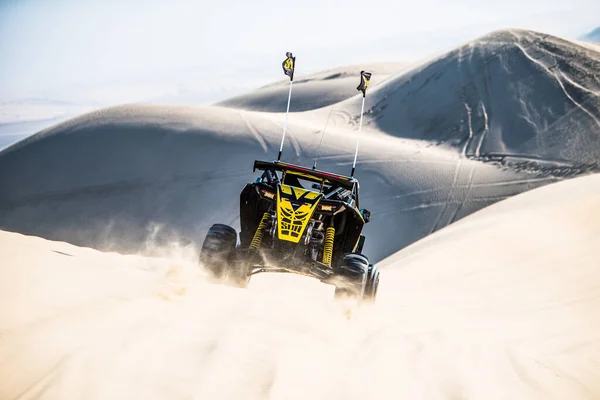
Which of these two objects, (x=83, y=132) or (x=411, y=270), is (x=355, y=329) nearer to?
(x=411, y=270)

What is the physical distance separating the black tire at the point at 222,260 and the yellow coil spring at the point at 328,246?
3.05ft

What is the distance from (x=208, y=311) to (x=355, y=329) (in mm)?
1185

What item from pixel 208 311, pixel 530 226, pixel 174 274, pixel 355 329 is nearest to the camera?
pixel 208 311

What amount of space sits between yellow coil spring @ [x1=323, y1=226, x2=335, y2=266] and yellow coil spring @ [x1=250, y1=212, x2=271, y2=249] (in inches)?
28.3

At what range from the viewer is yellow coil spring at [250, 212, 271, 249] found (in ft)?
21.5

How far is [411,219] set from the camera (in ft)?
63.3

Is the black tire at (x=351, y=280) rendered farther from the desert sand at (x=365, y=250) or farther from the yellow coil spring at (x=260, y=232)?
the yellow coil spring at (x=260, y=232)

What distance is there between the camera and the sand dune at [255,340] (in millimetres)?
3088

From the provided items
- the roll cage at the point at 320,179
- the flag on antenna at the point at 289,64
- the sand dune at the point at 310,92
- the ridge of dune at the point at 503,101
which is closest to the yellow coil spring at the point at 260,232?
the roll cage at the point at 320,179

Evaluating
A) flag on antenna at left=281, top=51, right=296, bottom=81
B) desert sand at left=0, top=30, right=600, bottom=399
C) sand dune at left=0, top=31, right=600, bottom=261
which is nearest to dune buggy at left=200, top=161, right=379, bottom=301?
desert sand at left=0, top=30, right=600, bottom=399

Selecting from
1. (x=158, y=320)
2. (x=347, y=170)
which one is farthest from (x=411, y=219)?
(x=158, y=320)

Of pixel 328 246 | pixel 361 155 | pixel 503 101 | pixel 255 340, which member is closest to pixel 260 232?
pixel 328 246

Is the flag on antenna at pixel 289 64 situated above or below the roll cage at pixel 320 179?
above

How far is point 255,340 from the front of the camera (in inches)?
147
